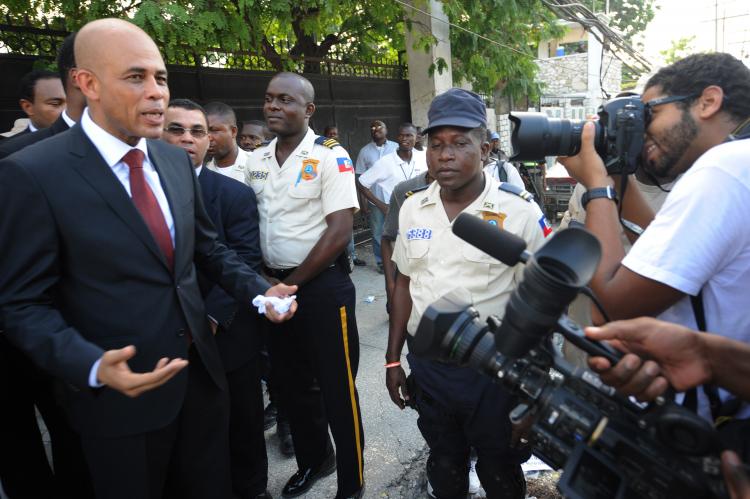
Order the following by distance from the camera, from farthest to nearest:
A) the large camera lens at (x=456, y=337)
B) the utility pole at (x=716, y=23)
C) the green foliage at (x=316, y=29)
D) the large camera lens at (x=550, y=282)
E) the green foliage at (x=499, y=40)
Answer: the utility pole at (x=716, y=23) → the green foliage at (x=499, y=40) → the green foliage at (x=316, y=29) → the large camera lens at (x=456, y=337) → the large camera lens at (x=550, y=282)

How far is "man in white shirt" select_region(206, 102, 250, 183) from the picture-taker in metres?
3.55

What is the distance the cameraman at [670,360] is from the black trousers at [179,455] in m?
1.44

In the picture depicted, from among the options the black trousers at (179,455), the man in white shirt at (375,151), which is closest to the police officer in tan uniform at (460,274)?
the black trousers at (179,455)

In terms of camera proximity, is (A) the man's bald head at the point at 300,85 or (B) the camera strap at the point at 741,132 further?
(A) the man's bald head at the point at 300,85

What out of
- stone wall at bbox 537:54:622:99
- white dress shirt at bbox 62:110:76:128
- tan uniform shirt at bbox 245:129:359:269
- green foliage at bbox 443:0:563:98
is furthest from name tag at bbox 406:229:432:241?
stone wall at bbox 537:54:622:99

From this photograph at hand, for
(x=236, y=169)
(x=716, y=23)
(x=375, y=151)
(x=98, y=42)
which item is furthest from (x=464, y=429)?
(x=716, y=23)

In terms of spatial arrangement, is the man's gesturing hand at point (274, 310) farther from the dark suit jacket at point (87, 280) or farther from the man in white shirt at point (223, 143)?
the man in white shirt at point (223, 143)

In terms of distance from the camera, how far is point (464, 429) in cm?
199

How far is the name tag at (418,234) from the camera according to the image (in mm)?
2066

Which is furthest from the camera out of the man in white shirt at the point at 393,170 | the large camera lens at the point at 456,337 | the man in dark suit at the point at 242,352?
the man in white shirt at the point at 393,170

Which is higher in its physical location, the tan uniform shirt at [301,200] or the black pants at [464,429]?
the tan uniform shirt at [301,200]

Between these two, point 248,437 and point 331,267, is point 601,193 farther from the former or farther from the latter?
point 248,437

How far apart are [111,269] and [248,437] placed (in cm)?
127

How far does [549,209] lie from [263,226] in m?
7.63
